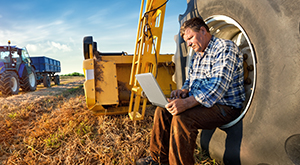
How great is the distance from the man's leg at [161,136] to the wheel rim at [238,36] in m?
0.49

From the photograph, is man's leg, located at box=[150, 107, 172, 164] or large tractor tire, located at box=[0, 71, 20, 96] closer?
man's leg, located at box=[150, 107, 172, 164]

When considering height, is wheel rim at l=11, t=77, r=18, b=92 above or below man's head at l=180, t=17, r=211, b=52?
below

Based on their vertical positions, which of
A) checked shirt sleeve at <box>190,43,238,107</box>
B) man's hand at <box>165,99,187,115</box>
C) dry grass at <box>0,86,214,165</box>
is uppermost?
checked shirt sleeve at <box>190,43,238,107</box>

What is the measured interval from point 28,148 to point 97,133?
83 centimetres

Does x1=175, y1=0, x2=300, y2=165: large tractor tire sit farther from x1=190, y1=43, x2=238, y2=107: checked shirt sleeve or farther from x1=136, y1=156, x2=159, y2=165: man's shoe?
x1=136, y1=156, x2=159, y2=165: man's shoe

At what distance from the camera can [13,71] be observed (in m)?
7.44

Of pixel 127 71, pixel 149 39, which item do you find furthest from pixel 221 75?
pixel 127 71

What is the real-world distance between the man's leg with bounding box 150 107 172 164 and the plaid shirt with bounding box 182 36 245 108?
40 centimetres

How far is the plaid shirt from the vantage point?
1.37 meters

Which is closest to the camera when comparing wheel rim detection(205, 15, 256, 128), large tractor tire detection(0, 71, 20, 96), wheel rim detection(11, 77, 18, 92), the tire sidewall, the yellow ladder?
the tire sidewall

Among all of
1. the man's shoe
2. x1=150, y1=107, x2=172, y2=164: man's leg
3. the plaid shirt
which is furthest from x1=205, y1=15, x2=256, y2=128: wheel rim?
the man's shoe

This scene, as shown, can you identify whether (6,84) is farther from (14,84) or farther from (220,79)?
(220,79)

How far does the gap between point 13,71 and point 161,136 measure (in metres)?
7.97

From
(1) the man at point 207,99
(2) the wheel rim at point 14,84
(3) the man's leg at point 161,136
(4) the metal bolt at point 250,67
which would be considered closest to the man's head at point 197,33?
(1) the man at point 207,99
